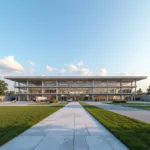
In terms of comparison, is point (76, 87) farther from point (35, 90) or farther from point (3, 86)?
point (3, 86)

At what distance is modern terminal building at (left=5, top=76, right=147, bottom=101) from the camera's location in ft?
247

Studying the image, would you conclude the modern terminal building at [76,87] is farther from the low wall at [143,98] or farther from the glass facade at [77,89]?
the low wall at [143,98]

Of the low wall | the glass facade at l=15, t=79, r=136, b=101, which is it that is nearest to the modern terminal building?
the glass facade at l=15, t=79, r=136, b=101

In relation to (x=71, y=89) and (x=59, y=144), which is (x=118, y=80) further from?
(x=59, y=144)

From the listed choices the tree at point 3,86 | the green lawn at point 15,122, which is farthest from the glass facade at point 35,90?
the green lawn at point 15,122

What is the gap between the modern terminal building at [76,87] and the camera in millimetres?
75375

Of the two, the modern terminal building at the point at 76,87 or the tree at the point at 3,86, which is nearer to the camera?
the tree at the point at 3,86

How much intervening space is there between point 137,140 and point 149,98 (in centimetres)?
6843

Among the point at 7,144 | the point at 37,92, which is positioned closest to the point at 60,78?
the point at 37,92

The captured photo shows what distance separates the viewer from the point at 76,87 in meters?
77.1

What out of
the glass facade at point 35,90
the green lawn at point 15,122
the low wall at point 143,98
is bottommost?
the low wall at point 143,98

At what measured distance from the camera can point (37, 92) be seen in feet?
256

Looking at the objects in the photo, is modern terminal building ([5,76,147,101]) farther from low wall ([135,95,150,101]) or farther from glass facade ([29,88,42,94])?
low wall ([135,95,150,101])

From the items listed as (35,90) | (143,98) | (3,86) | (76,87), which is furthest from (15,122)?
(143,98)
